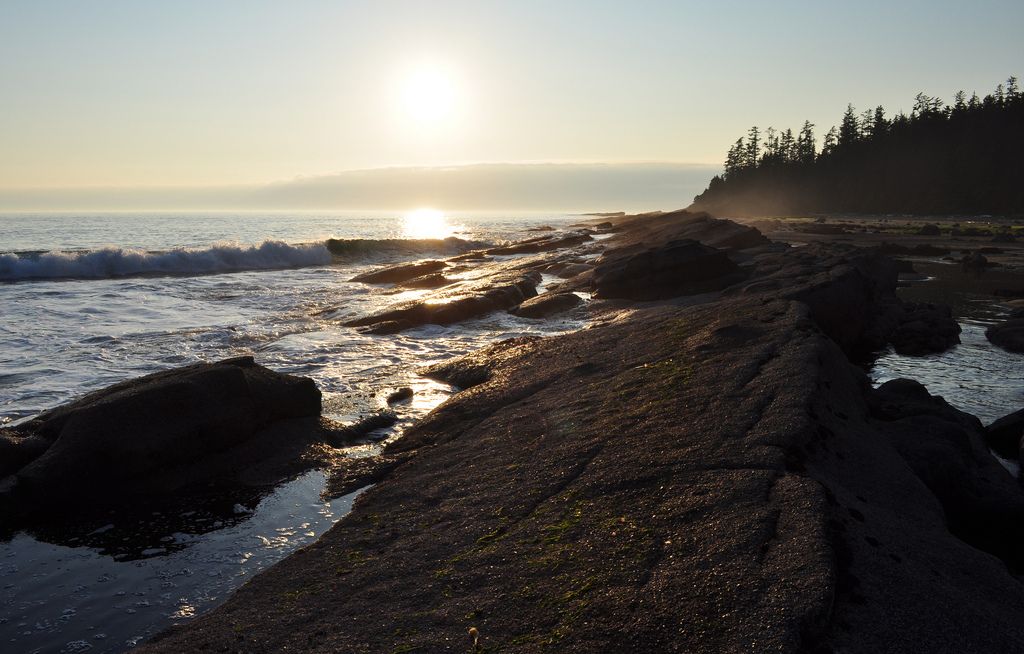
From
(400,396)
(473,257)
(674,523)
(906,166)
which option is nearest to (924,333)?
(400,396)

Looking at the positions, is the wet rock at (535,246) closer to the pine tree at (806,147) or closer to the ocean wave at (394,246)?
the ocean wave at (394,246)

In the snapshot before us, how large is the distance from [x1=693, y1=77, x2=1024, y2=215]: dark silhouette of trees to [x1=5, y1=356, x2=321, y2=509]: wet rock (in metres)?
108

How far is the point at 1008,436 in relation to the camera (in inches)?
384

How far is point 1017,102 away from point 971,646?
129 meters

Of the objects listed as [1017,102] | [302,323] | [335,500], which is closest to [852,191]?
[1017,102]

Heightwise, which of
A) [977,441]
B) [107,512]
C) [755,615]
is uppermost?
[755,615]

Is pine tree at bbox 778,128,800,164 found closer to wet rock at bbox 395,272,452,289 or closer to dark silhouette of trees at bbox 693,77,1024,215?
dark silhouette of trees at bbox 693,77,1024,215

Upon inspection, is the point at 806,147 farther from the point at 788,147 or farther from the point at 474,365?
the point at 474,365

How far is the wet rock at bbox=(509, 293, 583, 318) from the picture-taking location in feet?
66.4

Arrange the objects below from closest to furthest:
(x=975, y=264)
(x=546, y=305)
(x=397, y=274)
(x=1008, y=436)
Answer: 1. (x=1008, y=436)
2. (x=546, y=305)
3. (x=397, y=274)
4. (x=975, y=264)

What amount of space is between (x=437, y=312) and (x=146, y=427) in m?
11.5

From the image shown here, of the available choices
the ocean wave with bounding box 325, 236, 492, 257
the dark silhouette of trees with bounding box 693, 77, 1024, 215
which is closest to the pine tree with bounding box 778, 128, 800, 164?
the dark silhouette of trees with bounding box 693, 77, 1024, 215

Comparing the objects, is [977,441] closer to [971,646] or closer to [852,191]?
[971,646]

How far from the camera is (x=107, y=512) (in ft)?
24.5
